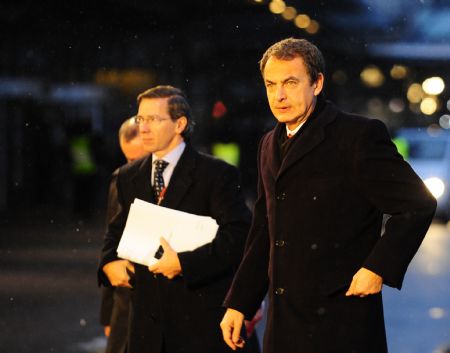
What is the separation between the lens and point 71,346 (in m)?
8.50

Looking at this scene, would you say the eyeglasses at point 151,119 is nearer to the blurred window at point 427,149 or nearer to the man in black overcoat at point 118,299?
the man in black overcoat at point 118,299

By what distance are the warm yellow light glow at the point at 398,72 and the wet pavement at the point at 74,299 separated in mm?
4873

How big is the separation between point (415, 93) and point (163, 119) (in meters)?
18.7

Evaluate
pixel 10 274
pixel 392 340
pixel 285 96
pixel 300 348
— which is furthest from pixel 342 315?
pixel 10 274

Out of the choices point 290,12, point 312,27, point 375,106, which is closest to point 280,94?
point 375,106

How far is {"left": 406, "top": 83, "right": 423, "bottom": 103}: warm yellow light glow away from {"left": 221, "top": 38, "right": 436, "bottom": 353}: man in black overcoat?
1902cm

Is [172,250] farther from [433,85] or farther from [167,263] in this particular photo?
[433,85]

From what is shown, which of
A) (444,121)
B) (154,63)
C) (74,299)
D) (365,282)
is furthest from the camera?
(154,63)

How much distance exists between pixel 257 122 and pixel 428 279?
12857mm

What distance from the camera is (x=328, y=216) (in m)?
3.75

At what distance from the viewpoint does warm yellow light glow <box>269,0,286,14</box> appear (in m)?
23.8

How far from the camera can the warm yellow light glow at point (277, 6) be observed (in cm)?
2379

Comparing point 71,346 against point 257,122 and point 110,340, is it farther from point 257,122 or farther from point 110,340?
point 257,122

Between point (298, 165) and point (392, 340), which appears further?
point (392, 340)
